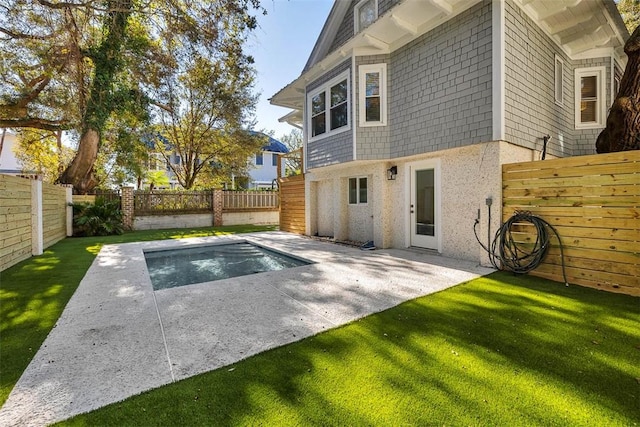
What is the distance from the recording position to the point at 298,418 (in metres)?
1.85

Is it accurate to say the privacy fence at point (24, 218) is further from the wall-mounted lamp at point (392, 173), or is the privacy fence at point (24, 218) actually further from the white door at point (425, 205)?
the white door at point (425, 205)

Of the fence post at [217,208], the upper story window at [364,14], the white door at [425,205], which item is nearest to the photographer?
the white door at [425,205]

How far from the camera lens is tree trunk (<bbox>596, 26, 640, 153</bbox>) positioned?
222 inches

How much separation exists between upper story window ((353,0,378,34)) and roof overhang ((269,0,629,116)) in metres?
0.66

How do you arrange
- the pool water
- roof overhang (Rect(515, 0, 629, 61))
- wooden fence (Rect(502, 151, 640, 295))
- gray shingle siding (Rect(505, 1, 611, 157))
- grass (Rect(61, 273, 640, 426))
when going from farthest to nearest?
roof overhang (Rect(515, 0, 629, 61)) < gray shingle siding (Rect(505, 1, 611, 157)) < the pool water < wooden fence (Rect(502, 151, 640, 295)) < grass (Rect(61, 273, 640, 426))

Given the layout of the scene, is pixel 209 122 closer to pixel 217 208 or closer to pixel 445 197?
pixel 217 208

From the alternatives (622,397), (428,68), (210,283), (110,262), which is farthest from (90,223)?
(622,397)

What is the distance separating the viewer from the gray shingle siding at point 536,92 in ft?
19.5

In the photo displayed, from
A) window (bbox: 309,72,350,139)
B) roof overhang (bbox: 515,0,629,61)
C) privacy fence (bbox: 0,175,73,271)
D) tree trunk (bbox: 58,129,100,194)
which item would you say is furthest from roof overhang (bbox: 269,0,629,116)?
tree trunk (bbox: 58,129,100,194)

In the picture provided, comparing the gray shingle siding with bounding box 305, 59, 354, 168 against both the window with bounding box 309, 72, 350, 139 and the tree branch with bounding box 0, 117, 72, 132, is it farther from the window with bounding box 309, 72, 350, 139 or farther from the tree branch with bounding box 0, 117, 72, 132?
the tree branch with bounding box 0, 117, 72, 132

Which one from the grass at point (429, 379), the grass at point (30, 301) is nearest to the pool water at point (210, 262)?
the grass at point (30, 301)

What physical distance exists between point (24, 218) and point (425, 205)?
31.9ft

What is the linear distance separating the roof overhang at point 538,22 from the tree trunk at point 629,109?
5.75 feet

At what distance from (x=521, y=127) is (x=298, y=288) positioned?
19.3 ft
